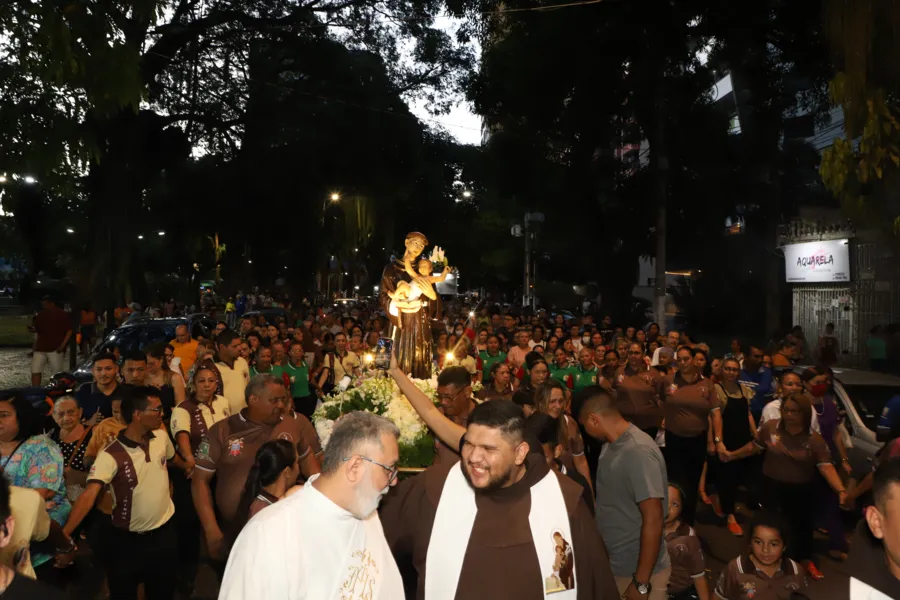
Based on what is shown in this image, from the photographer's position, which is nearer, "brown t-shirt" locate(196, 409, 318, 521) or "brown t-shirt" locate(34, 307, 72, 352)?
"brown t-shirt" locate(196, 409, 318, 521)

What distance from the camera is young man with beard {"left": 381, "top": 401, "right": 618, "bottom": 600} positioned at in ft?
11.1

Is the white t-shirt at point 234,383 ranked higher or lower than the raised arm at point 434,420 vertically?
lower

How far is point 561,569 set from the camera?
3.42m

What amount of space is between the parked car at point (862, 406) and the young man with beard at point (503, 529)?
6057 millimetres

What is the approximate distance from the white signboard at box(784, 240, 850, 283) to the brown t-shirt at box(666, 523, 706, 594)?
1924cm

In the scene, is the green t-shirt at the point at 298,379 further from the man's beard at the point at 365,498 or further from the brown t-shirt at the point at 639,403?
the man's beard at the point at 365,498

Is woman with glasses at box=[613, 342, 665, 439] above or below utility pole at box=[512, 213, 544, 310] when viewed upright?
below

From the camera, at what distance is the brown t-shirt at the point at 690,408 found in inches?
346

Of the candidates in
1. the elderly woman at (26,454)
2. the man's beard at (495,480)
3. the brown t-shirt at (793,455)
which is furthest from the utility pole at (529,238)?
the man's beard at (495,480)

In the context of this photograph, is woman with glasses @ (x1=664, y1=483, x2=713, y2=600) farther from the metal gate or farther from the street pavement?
the metal gate

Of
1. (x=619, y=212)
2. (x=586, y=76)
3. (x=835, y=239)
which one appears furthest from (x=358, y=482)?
(x=619, y=212)

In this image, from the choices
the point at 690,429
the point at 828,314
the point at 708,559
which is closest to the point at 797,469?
the point at 708,559

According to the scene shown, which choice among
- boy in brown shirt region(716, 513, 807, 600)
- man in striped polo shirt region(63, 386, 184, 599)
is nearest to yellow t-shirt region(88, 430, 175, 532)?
man in striped polo shirt region(63, 386, 184, 599)

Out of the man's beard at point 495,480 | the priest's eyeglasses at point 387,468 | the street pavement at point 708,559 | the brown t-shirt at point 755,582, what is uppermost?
the priest's eyeglasses at point 387,468
